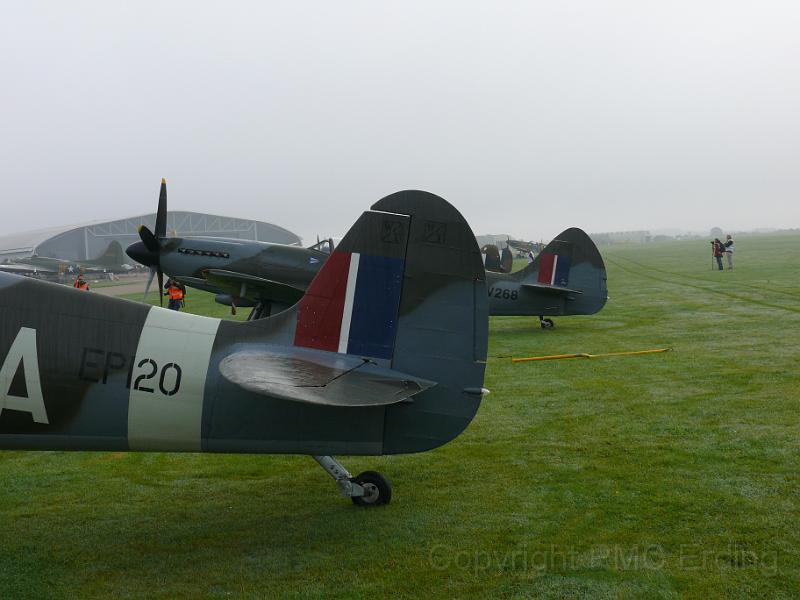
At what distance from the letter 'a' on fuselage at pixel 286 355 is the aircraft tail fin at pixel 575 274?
11.7 meters

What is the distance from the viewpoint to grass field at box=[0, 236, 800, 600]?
173 inches

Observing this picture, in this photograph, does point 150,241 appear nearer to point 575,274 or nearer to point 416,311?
point 575,274

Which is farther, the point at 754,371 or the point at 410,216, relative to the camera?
the point at 754,371

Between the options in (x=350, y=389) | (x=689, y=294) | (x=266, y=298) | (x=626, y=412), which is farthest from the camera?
(x=689, y=294)

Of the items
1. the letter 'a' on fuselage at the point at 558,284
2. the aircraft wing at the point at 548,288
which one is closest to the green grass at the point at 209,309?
the letter 'a' on fuselage at the point at 558,284

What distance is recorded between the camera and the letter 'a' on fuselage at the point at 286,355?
505 cm

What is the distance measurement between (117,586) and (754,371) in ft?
30.7

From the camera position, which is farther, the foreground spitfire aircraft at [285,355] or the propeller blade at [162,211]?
the propeller blade at [162,211]

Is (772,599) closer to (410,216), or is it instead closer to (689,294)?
(410,216)

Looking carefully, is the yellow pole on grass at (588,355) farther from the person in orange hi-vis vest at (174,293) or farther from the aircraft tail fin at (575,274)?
the person in orange hi-vis vest at (174,293)

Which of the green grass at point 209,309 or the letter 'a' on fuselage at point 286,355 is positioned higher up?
the letter 'a' on fuselage at point 286,355

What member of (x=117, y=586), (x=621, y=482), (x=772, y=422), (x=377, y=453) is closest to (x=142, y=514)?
(x=117, y=586)

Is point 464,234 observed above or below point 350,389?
above

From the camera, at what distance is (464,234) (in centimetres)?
523
